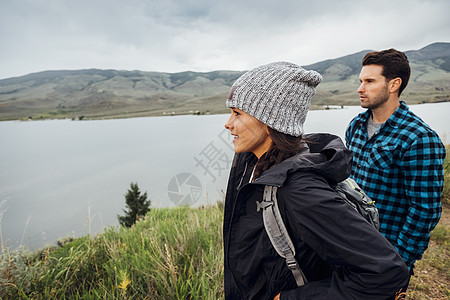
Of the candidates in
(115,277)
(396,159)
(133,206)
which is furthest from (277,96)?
(133,206)

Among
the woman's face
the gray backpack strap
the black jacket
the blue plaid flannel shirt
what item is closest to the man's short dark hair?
the blue plaid flannel shirt

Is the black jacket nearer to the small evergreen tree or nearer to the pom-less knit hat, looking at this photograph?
the pom-less knit hat

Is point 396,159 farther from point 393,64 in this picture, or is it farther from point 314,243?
point 314,243

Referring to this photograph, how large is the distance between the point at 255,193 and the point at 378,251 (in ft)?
1.72

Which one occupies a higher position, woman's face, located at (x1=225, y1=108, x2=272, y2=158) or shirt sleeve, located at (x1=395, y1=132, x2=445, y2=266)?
woman's face, located at (x1=225, y1=108, x2=272, y2=158)

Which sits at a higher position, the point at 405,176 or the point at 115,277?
the point at 405,176

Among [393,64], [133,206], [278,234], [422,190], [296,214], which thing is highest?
[393,64]

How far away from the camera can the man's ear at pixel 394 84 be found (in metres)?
1.92

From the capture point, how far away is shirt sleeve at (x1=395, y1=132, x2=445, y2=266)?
157 centimetres

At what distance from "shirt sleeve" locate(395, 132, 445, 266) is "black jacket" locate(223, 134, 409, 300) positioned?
967 mm

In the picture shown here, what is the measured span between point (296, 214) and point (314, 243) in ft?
0.41

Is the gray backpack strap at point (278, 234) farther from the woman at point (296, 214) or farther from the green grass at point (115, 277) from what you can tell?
the green grass at point (115, 277)

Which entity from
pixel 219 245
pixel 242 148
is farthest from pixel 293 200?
pixel 219 245

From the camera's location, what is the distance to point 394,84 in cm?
193
